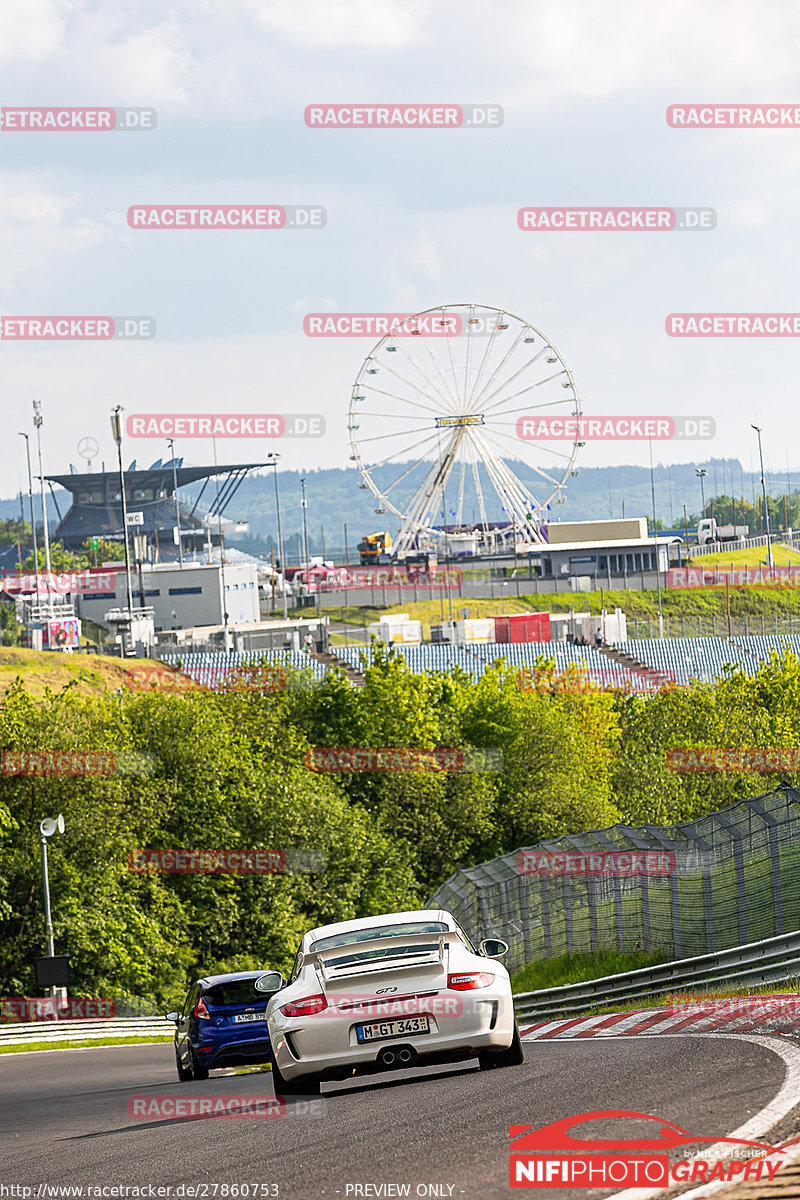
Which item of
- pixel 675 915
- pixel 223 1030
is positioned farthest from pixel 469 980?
pixel 675 915

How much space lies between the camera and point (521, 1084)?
9766 millimetres

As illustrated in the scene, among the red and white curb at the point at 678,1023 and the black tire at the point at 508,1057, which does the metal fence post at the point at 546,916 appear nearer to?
the red and white curb at the point at 678,1023

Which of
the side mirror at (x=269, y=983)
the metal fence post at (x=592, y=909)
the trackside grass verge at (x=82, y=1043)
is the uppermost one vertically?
the side mirror at (x=269, y=983)

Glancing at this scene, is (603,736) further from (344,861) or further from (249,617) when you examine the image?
(249,617)

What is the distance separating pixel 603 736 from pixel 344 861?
20.7m

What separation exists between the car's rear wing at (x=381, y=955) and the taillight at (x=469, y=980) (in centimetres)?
18

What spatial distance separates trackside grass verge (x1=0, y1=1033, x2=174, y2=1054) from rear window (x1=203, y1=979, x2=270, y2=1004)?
12949 millimetres

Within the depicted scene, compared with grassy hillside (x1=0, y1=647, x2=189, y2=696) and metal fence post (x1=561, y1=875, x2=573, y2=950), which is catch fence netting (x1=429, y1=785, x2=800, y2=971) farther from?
grassy hillside (x1=0, y1=647, x2=189, y2=696)

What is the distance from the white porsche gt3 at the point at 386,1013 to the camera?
963 centimetres

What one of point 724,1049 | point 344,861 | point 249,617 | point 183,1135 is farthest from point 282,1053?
point 249,617

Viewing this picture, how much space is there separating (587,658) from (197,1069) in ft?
217

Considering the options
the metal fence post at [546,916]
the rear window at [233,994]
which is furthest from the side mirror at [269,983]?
the metal fence post at [546,916]

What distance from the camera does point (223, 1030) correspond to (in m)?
15.3

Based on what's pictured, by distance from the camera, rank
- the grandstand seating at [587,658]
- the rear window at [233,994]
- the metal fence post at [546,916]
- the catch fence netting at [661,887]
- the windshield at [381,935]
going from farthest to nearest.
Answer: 1. the grandstand seating at [587,658]
2. the metal fence post at [546,916]
3. the catch fence netting at [661,887]
4. the rear window at [233,994]
5. the windshield at [381,935]
